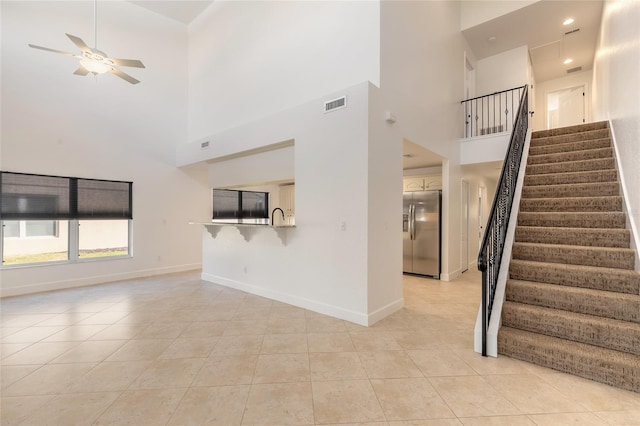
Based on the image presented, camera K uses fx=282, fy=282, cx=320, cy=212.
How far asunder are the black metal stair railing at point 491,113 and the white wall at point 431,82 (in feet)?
1.65

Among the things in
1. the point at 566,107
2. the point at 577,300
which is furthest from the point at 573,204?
the point at 566,107

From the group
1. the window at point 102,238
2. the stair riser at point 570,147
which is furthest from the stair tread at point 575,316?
the window at point 102,238

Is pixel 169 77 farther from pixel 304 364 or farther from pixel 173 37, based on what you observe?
pixel 304 364

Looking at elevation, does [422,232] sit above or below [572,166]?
below

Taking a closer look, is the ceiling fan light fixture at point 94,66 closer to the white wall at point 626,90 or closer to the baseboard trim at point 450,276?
the white wall at point 626,90

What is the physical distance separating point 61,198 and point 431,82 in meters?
7.39

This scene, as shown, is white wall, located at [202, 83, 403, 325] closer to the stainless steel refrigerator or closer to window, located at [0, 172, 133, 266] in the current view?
the stainless steel refrigerator

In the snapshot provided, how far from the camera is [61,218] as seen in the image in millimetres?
5488

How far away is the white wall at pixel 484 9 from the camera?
596cm

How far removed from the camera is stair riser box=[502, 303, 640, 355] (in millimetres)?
2328

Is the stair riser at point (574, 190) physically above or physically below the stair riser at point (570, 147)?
below

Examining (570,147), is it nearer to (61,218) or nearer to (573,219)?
(573,219)

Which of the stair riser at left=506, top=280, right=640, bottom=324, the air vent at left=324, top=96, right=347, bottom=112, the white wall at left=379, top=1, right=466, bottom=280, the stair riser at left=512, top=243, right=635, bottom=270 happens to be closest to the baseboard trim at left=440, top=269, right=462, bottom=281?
the white wall at left=379, top=1, right=466, bottom=280

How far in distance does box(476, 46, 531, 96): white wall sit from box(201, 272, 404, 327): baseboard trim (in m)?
6.55
